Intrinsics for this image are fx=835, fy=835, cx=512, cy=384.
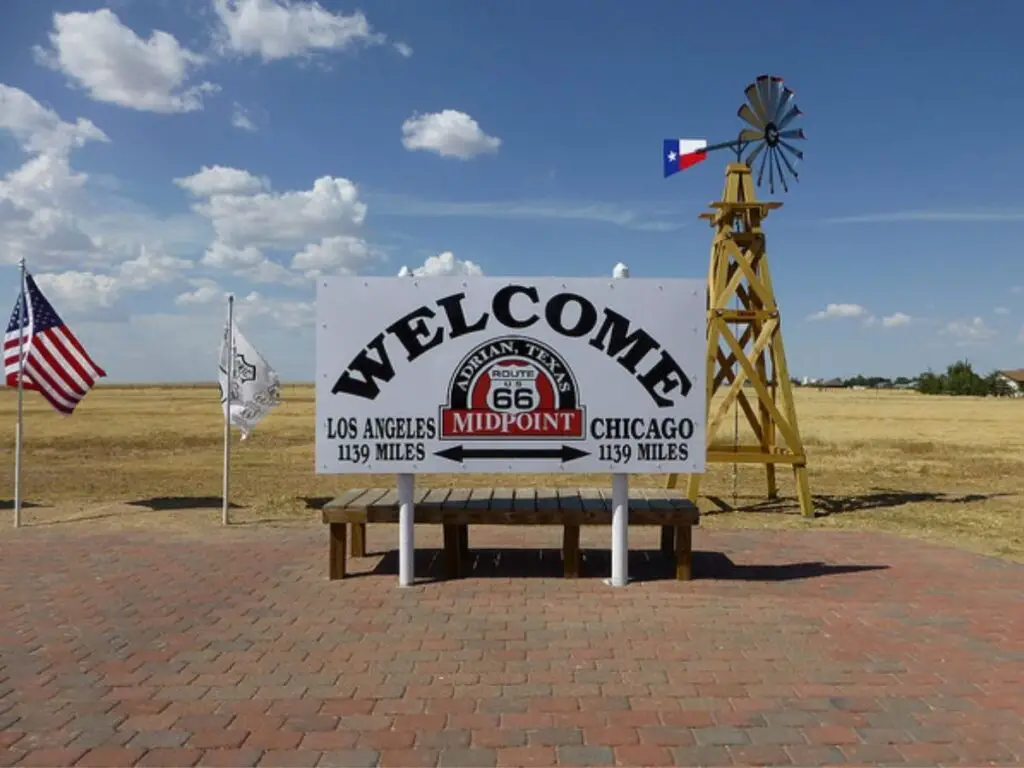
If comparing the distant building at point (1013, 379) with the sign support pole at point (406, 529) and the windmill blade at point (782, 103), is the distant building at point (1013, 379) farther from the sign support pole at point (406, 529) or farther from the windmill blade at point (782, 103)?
the sign support pole at point (406, 529)

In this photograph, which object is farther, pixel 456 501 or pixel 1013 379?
pixel 1013 379

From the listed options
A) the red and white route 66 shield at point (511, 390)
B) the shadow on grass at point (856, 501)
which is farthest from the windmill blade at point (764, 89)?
the red and white route 66 shield at point (511, 390)

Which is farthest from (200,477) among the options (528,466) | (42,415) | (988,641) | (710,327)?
(42,415)

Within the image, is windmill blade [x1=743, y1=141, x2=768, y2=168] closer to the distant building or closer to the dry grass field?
the dry grass field

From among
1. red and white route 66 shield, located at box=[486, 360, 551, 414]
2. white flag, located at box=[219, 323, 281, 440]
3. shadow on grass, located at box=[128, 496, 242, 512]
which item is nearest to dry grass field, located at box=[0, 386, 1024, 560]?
shadow on grass, located at box=[128, 496, 242, 512]

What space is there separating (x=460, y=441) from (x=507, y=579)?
130 cm

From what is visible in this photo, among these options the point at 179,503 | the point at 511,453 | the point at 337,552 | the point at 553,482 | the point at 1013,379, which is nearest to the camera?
the point at 511,453

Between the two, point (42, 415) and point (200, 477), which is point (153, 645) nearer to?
point (200, 477)

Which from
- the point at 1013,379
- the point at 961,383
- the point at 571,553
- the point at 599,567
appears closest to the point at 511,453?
the point at 571,553

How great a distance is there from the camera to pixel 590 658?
5152 millimetres

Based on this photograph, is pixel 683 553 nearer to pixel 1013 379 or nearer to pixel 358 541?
pixel 358 541

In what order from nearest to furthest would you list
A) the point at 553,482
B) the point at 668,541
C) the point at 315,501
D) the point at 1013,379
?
the point at 668,541, the point at 315,501, the point at 553,482, the point at 1013,379

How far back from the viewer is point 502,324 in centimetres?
701

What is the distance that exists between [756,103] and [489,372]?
755cm
